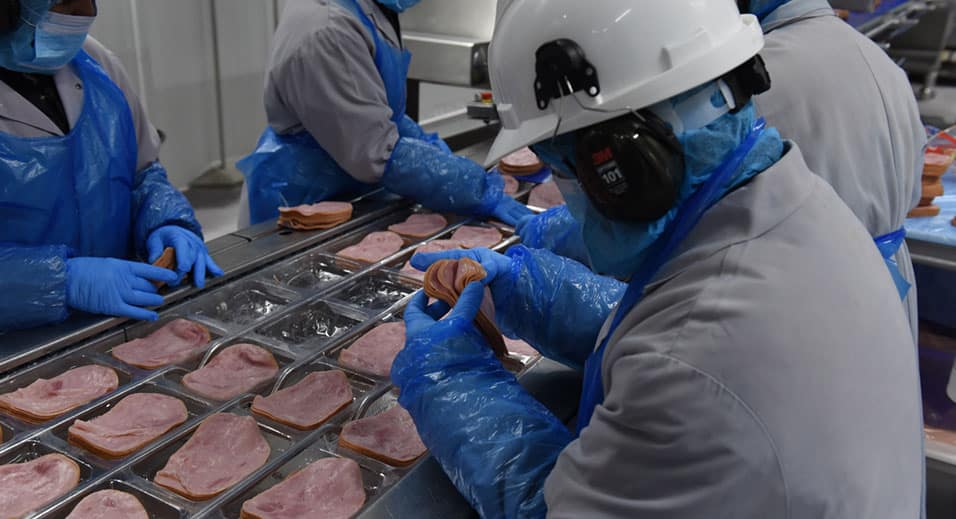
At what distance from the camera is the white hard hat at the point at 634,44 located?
1.13m

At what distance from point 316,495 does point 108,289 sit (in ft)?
2.93

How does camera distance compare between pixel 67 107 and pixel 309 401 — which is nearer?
pixel 309 401

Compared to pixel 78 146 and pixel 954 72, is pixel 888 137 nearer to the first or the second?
pixel 78 146

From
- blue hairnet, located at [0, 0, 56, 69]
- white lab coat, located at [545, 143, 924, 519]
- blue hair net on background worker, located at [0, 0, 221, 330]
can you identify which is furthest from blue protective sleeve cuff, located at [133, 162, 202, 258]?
white lab coat, located at [545, 143, 924, 519]

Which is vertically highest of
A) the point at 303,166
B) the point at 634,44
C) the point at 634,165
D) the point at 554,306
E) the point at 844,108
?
the point at 634,44

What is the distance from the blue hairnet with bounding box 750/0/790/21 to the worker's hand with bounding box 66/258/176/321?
187 cm

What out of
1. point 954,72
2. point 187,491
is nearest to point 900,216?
point 187,491

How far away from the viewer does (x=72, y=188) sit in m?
2.19

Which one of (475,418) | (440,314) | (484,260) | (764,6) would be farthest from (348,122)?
(475,418)

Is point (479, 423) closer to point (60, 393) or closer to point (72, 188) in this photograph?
point (60, 393)

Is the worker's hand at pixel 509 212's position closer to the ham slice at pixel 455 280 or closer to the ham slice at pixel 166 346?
the ham slice at pixel 455 280

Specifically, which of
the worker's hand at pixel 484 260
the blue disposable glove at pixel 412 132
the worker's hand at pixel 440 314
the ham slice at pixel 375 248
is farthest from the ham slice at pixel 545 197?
the worker's hand at pixel 440 314

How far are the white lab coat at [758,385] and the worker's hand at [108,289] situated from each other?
1339 millimetres

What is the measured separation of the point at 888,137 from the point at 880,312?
1088 millimetres
